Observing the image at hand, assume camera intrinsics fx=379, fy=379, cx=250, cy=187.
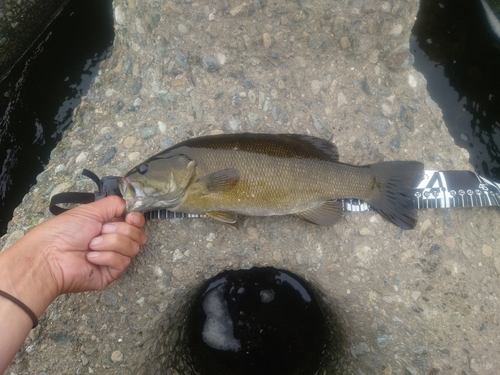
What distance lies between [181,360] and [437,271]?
2.39 m

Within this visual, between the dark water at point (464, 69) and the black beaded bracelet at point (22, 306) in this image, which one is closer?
the black beaded bracelet at point (22, 306)

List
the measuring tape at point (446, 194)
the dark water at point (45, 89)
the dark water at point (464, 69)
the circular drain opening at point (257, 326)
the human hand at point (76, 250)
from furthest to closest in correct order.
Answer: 1. the dark water at point (464, 69)
2. the dark water at point (45, 89)
3. the circular drain opening at point (257, 326)
4. the measuring tape at point (446, 194)
5. the human hand at point (76, 250)

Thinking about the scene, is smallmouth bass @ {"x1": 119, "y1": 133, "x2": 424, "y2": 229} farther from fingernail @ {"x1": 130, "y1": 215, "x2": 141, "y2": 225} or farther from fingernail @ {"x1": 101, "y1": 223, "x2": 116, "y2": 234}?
fingernail @ {"x1": 101, "y1": 223, "x2": 116, "y2": 234}

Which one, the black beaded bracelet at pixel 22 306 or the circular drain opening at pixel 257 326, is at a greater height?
the black beaded bracelet at pixel 22 306

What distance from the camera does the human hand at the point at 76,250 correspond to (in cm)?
238

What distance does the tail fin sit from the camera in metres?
2.92

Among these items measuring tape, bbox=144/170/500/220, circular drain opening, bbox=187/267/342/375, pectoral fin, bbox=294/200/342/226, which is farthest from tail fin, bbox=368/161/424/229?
circular drain opening, bbox=187/267/342/375

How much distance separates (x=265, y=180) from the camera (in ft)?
9.36

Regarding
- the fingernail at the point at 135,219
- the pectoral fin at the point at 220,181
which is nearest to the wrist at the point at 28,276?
the fingernail at the point at 135,219

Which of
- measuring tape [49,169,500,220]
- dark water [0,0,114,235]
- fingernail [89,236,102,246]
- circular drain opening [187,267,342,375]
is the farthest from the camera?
dark water [0,0,114,235]

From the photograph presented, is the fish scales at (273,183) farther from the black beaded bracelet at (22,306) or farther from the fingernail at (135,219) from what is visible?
the black beaded bracelet at (22,306)

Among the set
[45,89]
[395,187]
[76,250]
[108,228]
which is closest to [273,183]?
[395,187]

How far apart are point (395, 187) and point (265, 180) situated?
1011 millimetres

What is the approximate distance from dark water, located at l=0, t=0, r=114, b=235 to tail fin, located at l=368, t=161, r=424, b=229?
3.41 metres
